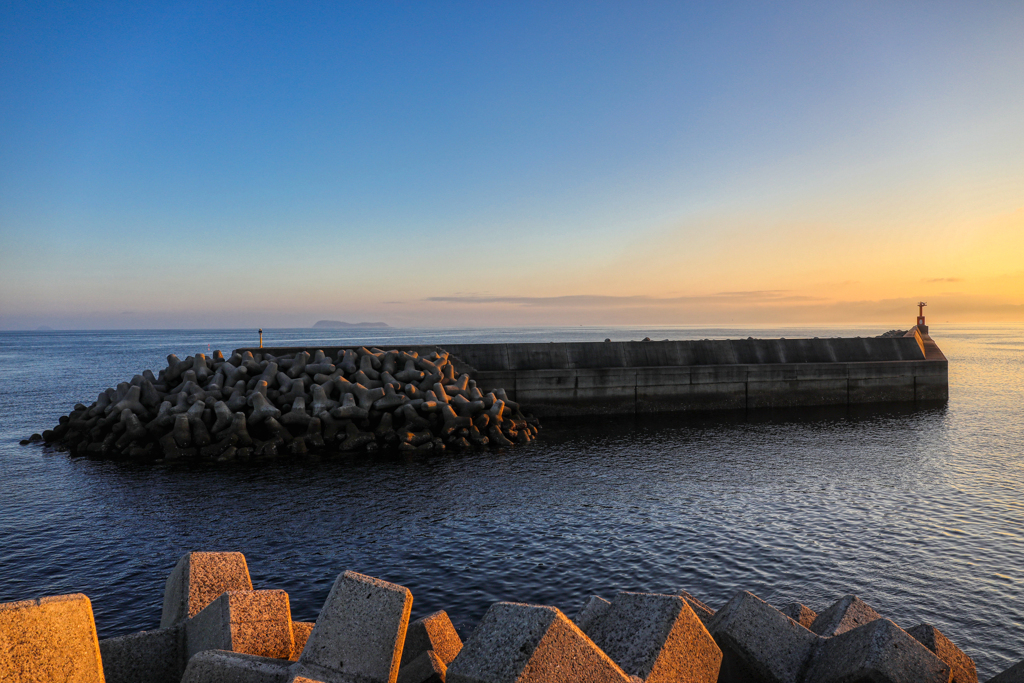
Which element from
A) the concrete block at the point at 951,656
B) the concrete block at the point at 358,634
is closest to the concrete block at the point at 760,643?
the concrete block at the point at 951,656

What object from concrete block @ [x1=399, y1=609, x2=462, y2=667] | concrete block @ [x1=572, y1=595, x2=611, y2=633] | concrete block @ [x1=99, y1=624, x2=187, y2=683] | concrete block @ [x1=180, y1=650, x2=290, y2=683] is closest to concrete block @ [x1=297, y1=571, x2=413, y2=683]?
concrete block @ [x1=180, y1=650, x2=290, y2=683]

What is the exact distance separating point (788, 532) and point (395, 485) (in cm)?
800

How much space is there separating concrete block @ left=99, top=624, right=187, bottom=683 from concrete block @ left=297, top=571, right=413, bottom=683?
149 cm

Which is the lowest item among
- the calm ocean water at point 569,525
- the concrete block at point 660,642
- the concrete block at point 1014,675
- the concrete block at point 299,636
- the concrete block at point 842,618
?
the calm ocean water at point 569,525

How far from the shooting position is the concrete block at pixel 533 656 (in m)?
3.44

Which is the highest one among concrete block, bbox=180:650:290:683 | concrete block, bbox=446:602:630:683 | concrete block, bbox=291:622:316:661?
concrete block, bbox=446:602:630:683

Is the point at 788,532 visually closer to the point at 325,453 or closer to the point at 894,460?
the point at 894,460

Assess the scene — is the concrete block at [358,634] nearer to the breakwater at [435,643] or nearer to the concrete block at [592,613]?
the breakwater at [435,643]

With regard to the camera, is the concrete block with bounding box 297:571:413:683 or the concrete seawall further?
the concrete seawall

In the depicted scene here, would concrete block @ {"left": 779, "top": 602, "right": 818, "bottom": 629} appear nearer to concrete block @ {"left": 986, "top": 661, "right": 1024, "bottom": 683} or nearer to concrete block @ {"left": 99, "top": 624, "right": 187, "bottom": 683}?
concrete block @ {"left": 986, "top": 661, "right": 1024, "bottom": 683}

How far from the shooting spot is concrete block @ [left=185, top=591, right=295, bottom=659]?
4234 mm

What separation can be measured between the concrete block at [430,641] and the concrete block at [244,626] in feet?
3.41

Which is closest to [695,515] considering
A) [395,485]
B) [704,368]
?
[395,485]

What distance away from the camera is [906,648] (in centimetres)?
448
